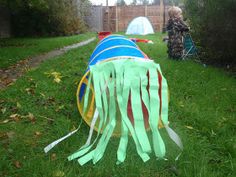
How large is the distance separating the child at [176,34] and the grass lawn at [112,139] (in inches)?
87.6

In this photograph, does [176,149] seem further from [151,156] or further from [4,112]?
[4,112]

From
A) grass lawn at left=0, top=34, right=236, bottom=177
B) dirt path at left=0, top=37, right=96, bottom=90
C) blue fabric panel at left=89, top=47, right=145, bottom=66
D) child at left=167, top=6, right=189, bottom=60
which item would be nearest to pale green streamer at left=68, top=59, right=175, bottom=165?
grass lawn at left=0, top=34, right=236, bottom=177

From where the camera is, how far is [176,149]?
281cm

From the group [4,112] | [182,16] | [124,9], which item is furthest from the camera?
[124,9]

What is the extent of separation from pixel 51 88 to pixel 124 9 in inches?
690

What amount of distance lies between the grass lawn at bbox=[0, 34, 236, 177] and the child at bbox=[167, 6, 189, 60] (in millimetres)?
2226

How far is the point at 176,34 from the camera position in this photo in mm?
7684

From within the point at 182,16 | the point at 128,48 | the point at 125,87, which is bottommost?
the point at 125,87

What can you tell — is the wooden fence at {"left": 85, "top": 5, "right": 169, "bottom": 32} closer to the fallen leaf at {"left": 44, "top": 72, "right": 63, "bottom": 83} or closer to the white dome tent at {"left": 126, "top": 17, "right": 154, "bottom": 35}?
the white dome tent at {"left": 126, "top": 17, "right": 154, "bottom": 35}

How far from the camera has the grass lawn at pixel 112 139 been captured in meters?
2.49

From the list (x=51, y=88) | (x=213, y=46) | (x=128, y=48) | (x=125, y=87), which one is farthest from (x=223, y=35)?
(x=125, y=87)

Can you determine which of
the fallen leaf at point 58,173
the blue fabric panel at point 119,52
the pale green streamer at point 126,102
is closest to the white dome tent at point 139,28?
the blue fabric panel at point 119,52

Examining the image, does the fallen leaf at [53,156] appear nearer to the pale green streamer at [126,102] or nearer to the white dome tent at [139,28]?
the pale green streamer at [126,102]

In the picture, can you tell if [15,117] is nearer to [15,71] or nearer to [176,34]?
[15,71]
